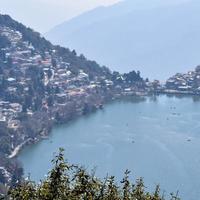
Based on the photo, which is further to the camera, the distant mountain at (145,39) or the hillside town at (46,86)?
the distant mountain at (145,39)

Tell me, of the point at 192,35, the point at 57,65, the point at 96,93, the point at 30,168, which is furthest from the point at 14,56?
the point at 192,35

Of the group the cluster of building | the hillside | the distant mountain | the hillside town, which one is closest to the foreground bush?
the hillside

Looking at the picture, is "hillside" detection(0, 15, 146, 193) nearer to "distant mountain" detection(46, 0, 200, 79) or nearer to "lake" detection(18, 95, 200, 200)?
"lake" detection(18, 95, 200, 200)

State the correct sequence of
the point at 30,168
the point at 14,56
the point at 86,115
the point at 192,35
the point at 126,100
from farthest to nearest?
the point at 192,35, the point at 14,56, the point at 126,100, the point at 86,115, the point at 30,168

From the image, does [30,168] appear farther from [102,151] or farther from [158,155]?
[158,155]

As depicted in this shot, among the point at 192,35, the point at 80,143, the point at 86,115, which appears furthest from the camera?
the point at 192,35

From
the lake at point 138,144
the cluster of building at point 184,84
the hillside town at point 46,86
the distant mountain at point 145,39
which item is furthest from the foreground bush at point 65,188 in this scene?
the distant mountain at point 145,39

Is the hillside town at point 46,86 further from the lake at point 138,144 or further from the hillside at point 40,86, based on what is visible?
the lake at point 138,144
